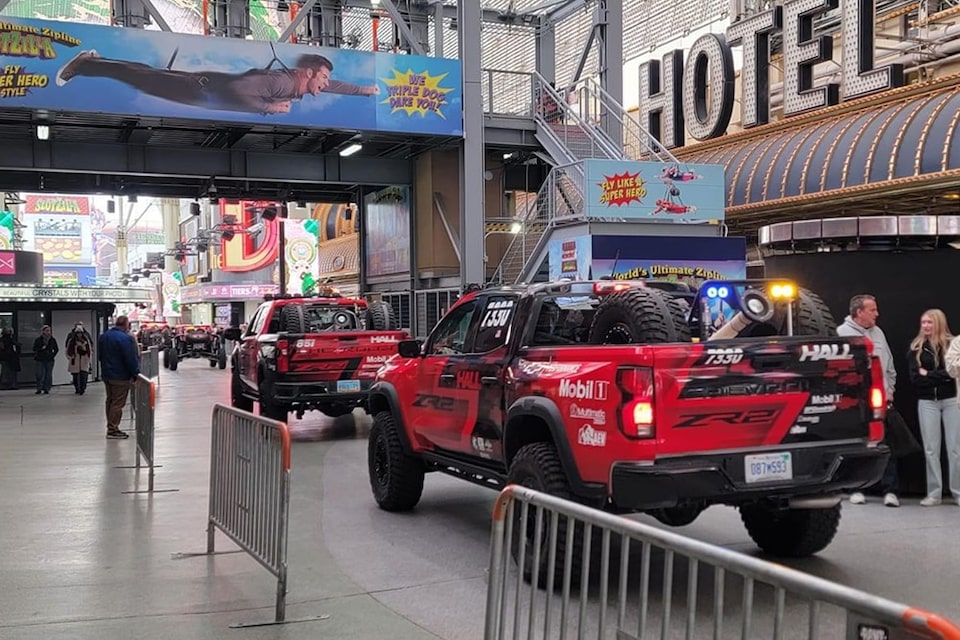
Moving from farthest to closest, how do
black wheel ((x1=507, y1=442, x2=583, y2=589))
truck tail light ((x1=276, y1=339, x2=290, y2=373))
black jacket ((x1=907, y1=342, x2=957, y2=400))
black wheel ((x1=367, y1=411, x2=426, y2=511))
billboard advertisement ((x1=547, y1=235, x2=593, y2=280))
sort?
billboard advertisement ((x1=547, y1=235, x2=593, y2=280)), truck tail light ((x1=276, y1=339, x2=290, y2=373)), black wheel ((x1=367, y1=411, x2=426, y2=511)), black jacket ((x1=907, y1=342, x2=957, y2=400)), black wheel ((x1=507, y1=442, x2=583, y2=589))

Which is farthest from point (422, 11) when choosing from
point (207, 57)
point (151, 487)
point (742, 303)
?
point (742, 303)

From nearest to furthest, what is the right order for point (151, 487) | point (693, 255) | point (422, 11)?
1. point (151, 487)
2. point (693, 255)
3. point (422, 11)

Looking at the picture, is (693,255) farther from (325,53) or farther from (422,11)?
(422,11)

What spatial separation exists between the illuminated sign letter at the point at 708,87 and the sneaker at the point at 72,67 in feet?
44.2

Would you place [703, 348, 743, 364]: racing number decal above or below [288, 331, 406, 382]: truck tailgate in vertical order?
above

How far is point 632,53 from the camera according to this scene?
3112cm

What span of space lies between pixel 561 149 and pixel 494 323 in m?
13.6

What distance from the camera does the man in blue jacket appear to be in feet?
46.1

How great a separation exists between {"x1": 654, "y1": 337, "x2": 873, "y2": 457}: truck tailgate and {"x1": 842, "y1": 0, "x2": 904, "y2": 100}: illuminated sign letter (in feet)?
46.8

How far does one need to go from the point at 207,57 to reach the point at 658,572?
15633 millimetres

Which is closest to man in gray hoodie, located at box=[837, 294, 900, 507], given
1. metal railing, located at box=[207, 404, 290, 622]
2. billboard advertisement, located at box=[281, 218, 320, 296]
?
metal railing, located at box=[207, 404, 290, 622]

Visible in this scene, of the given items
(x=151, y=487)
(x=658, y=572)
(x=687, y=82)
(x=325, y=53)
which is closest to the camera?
(x=658, y=572)

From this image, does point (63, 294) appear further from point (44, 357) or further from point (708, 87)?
point (708, 87)

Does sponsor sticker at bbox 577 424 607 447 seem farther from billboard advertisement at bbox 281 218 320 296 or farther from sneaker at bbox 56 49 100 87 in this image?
billboard advertisement at bbox 281 218 320 296
